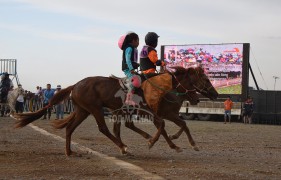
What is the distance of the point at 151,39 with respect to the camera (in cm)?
1125

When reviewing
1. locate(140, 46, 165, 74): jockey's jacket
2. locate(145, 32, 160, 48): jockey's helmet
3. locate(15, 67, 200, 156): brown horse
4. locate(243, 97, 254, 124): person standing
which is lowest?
locate(243, 97, 254, 124): person standing

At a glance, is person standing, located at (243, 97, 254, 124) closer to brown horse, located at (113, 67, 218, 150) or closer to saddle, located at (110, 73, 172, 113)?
brown horse, located at (113, 67, 218, 150)

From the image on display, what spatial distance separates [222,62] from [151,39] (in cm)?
2785

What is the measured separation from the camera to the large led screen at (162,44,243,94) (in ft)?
124

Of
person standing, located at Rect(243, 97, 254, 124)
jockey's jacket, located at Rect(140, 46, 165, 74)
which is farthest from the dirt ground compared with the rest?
person standing, located at Rect(243, 97, 254, 124)

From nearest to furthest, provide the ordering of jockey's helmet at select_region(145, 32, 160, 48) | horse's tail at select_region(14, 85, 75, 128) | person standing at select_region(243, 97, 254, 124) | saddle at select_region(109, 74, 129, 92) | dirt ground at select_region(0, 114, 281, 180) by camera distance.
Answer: dirt ground at select_region(0, 114, 281, 180)
saddle at select_region(109, 74, 129, 92)
horse's tail at select_region(14, 85, 75, 128)
jockey's helmet at select_region(145, 32, 160, 48)
person standing at select_region(243, 97, 254, 124)

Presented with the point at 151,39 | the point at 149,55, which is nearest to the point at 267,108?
the point at 151,39

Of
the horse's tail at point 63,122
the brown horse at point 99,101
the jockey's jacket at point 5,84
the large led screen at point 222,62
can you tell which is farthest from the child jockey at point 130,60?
the large led screen at point 222,62

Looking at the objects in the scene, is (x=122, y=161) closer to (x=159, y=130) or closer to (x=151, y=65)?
(x=159, y=130)

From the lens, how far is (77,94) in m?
10.5

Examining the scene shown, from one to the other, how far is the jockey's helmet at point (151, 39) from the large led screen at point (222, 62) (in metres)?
26.0

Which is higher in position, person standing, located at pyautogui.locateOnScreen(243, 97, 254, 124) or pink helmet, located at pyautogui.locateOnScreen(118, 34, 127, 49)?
pink helmet, located at pyautogui.locateOnScreen(118, 34, 127, 49)

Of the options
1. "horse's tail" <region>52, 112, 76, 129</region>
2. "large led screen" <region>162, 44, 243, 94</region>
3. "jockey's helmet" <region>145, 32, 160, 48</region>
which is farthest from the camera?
"large led screen" <region>162, 44, 243, 94</region>

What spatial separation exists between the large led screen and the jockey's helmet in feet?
85.2
